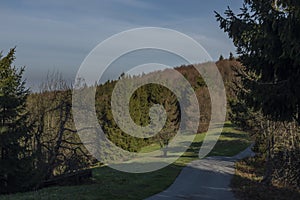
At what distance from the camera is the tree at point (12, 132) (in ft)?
49.4

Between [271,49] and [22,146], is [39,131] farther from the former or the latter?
[271,49]

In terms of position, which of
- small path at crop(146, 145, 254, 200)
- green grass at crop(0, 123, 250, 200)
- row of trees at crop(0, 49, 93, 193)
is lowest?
small path at crop(146, 145, 254, 200)

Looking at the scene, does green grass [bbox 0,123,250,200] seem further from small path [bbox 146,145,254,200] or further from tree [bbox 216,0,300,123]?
tree [bbox 216,0,300,123]

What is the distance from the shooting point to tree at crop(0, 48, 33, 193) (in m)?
15.1

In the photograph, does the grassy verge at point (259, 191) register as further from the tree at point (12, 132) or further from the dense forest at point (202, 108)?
the tree at point (12, 132)

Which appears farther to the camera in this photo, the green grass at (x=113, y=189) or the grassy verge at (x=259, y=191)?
the grassy verge at (x=259, y=191)

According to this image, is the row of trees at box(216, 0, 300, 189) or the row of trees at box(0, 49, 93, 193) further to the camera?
the row of trees at box(0, 49, 93, 193)

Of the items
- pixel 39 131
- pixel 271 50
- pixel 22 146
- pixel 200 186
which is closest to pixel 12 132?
pixel 22 146

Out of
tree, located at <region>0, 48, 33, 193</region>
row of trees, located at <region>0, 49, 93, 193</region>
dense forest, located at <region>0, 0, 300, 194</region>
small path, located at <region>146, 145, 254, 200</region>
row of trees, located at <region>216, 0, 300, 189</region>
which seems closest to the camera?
row of trees, located at <region>216, 0, 300, 189</region>

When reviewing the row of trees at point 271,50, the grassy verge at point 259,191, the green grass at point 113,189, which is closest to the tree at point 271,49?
the row of trees at point 271,50

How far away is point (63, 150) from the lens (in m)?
19.2

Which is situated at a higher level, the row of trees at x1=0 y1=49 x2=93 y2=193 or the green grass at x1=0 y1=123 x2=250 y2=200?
the row of trees at x1=0 y1=49 x2=93 y2=193

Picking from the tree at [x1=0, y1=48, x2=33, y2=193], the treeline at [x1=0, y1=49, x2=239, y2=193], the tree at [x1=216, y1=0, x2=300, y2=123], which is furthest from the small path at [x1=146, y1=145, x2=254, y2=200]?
the tree at [x1=0, y1=48, x2=33, y2=193]

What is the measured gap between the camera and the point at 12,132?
15.4 metres
